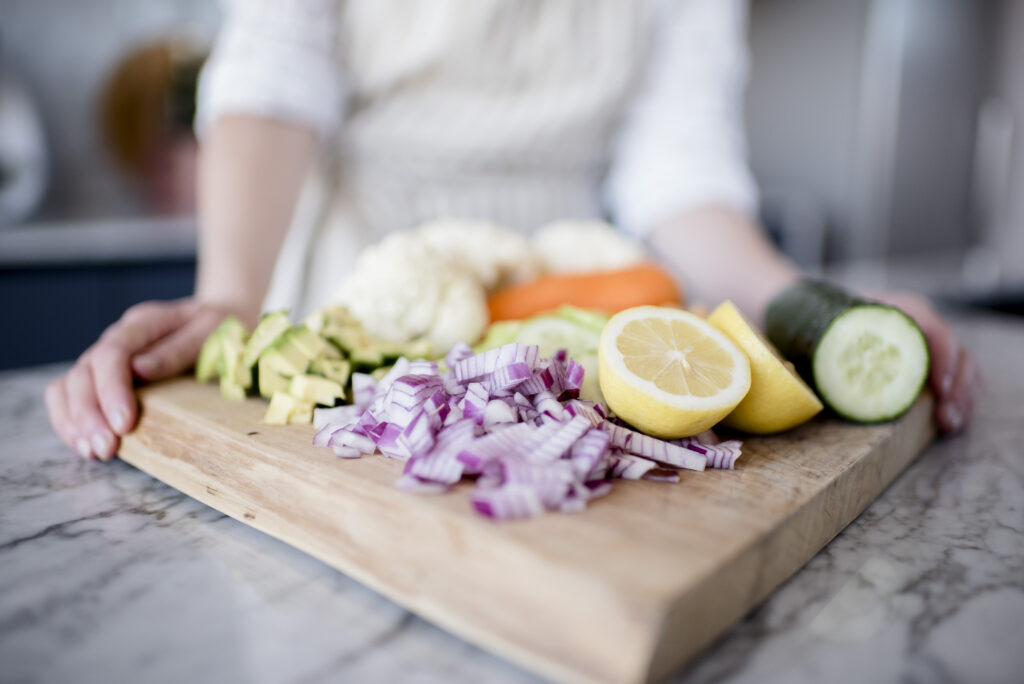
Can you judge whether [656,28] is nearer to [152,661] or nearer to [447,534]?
[447,534]

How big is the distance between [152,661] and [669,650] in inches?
15.2

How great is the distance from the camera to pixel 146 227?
300 centimetres

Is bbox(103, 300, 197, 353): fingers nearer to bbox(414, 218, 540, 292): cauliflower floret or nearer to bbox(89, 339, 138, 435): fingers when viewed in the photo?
bbox(89, 339, 138, 435): fingers

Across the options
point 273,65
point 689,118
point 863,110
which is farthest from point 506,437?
point 863,110

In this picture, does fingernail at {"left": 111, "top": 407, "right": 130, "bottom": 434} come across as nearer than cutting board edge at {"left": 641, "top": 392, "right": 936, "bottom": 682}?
No

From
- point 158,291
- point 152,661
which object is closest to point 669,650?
point 152,661

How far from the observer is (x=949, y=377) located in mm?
1031

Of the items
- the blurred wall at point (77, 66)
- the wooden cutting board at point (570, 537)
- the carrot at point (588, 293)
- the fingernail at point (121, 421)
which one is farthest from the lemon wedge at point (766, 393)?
the blurred wall at point (77, 66)

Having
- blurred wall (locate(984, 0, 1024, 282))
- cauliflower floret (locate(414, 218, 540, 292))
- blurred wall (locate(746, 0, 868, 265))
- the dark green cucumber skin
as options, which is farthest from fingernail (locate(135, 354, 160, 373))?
blurred wall (locate(984, 0, 1024, 282))

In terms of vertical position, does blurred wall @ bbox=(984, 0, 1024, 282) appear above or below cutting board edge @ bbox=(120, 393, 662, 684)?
above

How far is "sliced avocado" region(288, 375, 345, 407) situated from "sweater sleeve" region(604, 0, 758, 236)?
1.19 meters

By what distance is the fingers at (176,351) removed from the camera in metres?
1.02

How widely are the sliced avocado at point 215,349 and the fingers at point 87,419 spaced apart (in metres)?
0.14

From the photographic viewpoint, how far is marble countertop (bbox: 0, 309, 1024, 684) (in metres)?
0.53
